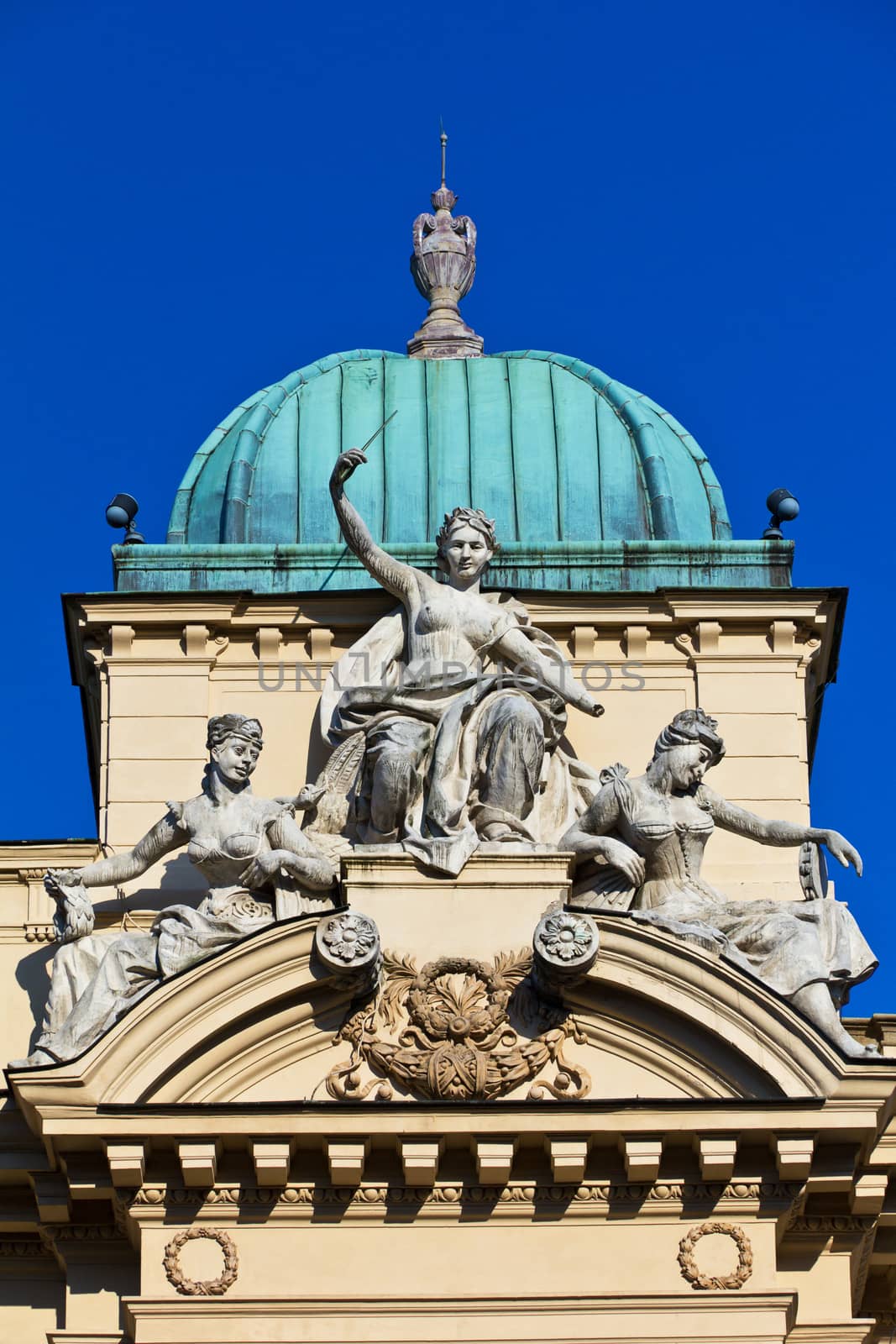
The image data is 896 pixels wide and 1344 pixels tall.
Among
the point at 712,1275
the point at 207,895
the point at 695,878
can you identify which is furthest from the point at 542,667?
the point at 712,1275

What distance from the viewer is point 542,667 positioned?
24.9 metres

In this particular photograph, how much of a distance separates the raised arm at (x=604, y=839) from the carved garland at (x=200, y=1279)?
11.0 ft

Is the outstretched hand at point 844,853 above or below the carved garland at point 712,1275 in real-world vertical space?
above

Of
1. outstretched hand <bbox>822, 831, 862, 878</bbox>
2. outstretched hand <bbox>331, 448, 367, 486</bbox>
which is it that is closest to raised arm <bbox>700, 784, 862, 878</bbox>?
outstretched hand <bbox>822, 831, 862, 878</bbox>

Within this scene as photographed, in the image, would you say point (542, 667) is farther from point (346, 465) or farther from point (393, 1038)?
point (393, 1038)

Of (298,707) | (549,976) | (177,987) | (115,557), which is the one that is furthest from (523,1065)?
(115,557)

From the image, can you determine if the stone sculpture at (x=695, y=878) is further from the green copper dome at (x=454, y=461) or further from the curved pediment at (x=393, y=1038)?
the green copper dome at (x=454, y=461)

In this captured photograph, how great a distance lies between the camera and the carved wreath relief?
22516 millimetres

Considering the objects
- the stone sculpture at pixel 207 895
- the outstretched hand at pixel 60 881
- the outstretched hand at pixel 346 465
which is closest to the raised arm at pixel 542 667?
the outstretched hand at pixel 346 465

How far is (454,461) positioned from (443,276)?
266 cm

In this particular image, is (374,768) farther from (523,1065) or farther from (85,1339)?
(85,1339)

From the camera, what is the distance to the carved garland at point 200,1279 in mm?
22109

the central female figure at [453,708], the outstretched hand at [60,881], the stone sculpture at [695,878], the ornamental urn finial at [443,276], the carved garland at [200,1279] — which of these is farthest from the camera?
the ornamental urn finial at [443,276]

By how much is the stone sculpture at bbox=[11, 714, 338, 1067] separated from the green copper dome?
3.14m
